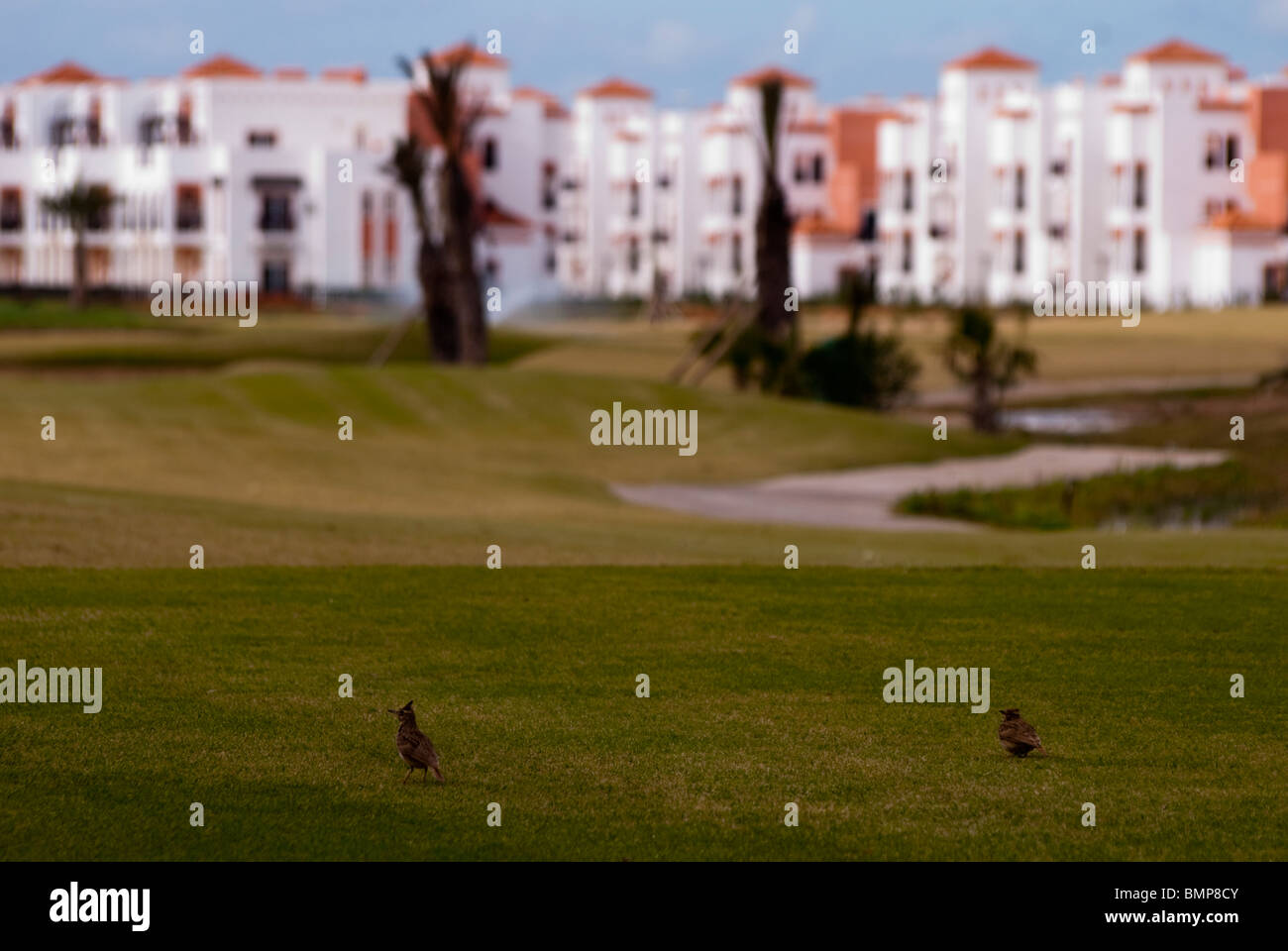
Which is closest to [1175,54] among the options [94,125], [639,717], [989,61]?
[989,61]

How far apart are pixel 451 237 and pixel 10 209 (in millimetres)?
90514

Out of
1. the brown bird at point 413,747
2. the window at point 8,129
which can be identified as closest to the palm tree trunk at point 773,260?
the brown bird at point 413,747

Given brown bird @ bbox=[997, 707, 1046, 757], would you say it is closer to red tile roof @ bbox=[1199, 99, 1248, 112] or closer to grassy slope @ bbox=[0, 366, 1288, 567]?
grassy slope @ bbox=[0, 366, 1288, 567]

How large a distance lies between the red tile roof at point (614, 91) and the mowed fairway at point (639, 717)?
13455 cm

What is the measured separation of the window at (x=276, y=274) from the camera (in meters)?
119

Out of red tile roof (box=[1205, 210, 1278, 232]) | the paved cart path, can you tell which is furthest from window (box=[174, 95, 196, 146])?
the paved cart path

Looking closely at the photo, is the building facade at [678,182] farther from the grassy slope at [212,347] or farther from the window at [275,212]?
the grassy slope at [212,347]

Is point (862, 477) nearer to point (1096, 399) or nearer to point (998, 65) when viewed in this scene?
point (1096, 399)

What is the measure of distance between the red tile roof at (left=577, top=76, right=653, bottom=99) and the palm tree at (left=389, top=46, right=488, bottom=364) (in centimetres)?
9855

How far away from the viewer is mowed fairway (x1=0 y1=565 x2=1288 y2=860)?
10.2 metres

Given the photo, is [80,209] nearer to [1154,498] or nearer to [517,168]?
[517,168]

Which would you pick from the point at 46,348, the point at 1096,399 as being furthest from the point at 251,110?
the point at 1096,399

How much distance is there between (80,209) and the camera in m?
112

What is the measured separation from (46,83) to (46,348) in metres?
85.7
